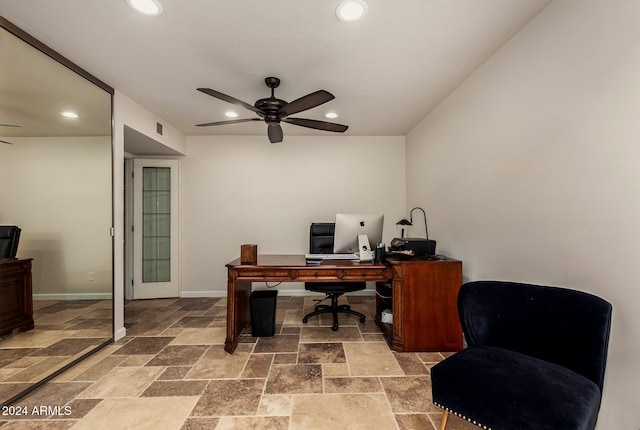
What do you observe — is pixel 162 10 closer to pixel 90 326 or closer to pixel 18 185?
pixel 18 185

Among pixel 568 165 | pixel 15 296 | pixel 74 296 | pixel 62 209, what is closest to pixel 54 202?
pixel 62 209

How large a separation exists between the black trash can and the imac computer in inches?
35.9

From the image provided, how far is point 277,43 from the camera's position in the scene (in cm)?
198

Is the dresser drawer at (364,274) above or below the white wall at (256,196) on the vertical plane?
below

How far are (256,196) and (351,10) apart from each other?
307 cm

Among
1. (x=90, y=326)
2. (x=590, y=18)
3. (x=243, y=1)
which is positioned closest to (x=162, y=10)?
(x=243, y=1)

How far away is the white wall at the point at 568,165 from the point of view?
125 cm

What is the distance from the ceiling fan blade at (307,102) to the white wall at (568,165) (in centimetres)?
137

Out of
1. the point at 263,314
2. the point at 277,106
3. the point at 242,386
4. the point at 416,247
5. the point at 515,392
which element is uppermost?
the point at 277,106

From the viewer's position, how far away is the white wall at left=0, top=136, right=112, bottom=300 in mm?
1827

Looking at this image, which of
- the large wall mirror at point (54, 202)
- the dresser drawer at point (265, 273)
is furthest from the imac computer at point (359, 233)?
the large wall mirror at point (54, 202)

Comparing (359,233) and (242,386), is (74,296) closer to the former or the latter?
(242,386)

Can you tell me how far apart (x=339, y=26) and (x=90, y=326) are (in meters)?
3.40

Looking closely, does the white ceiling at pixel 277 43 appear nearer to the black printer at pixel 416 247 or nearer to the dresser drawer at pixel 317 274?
the black printer at pixel 416 247
